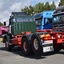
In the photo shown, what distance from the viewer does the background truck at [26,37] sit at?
1463cm

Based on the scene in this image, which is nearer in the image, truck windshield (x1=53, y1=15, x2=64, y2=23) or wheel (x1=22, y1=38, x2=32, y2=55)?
truck windshield (x1=53, y1=15, x2=64, y2=23)

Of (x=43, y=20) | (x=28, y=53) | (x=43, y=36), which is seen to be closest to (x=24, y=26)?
(x=28, y=53)

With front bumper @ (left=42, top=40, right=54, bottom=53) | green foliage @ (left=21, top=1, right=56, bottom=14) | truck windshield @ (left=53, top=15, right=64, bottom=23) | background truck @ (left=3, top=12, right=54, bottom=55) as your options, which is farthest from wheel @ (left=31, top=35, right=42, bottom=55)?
green foliage @ (left=21, top=1, right=56, bottom=14)

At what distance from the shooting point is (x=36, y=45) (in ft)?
48.9

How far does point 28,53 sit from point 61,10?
10.5 ft

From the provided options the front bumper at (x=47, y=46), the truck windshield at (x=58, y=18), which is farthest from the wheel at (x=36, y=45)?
the truck windshield at (x=58, y=18)

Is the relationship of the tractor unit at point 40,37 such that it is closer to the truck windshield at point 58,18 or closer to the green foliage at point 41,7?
the truck windshield at point 58,18

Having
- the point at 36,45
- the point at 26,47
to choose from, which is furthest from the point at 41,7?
the point at 36,45

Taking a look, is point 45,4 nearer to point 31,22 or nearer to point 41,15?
point 41,15

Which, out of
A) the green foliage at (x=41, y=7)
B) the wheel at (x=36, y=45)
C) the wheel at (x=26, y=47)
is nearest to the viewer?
the wheel at (x=36, y=45)

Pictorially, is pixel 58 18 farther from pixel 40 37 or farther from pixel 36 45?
pixel 36 45

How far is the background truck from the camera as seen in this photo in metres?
14.6

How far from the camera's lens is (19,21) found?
1992 cm

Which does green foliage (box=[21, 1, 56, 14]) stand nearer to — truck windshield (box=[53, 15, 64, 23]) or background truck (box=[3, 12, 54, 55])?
background truck (box=[3, 12, 54, 55])
